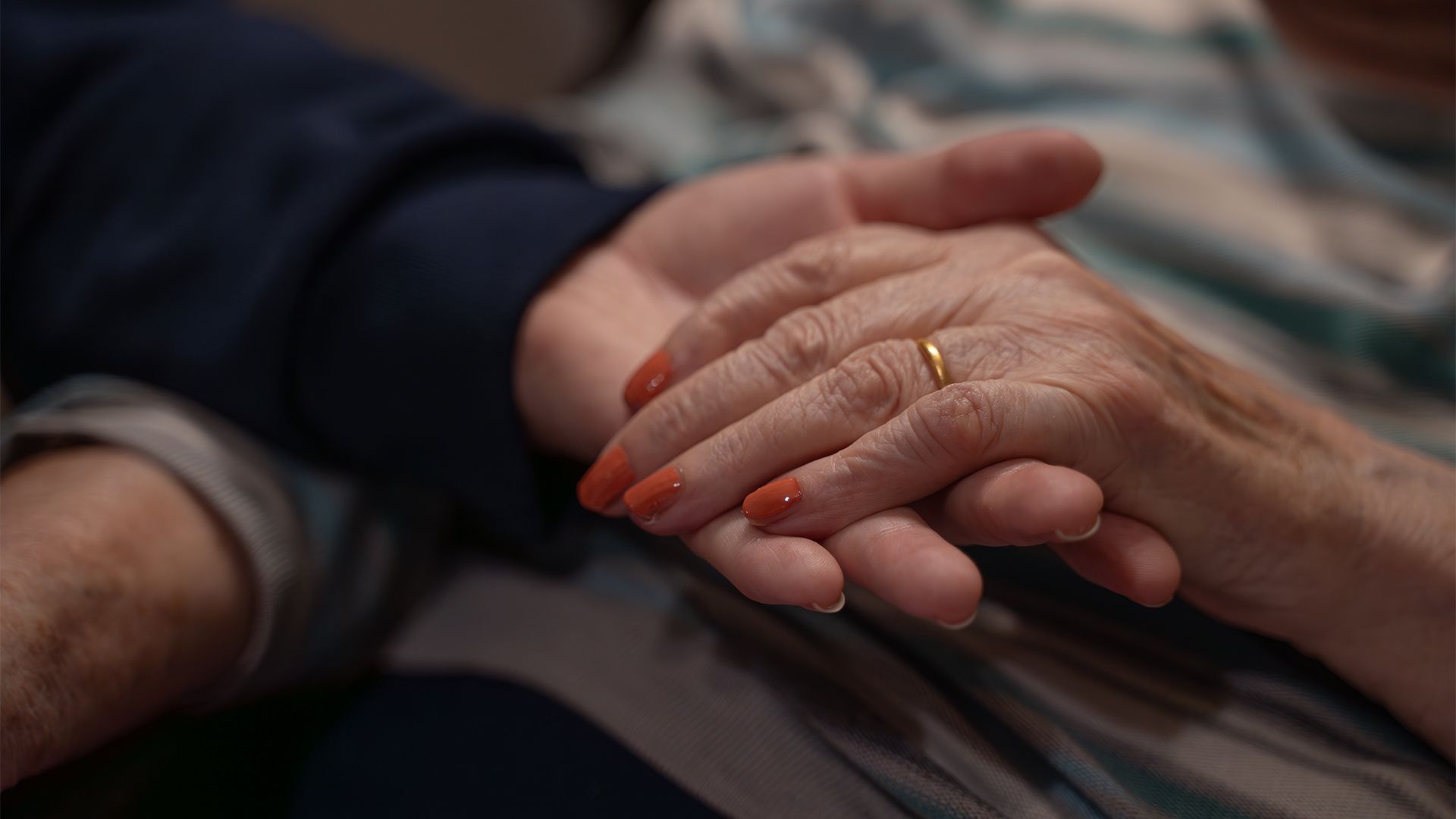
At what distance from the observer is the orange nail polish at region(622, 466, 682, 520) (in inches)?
21.7

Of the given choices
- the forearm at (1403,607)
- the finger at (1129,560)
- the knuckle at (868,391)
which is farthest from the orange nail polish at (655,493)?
the forearm at (1403,607)

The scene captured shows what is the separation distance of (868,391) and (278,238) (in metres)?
0.50

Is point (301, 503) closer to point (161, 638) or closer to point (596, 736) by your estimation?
point (161, 638)

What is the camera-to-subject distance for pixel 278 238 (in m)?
0.75

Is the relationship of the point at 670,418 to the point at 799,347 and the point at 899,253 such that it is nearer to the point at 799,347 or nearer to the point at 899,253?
the point at 799,347

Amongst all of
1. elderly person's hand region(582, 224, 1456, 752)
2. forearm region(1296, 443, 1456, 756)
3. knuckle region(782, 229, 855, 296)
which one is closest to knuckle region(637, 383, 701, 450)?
elderly person's hand region(582, 224, 1456, 752)

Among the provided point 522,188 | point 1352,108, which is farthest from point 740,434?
point 1352,108

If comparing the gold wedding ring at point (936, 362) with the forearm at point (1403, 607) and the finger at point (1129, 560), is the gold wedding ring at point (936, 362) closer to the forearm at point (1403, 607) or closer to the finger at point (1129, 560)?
the finger at point (1129, 560)

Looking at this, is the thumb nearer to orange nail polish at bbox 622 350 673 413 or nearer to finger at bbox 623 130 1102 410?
finger at bbox 623 130 1102 410

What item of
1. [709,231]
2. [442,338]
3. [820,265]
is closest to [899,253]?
[820,265]

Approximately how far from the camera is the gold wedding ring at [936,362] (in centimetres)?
54

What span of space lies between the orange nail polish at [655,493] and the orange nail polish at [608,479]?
0.03 m

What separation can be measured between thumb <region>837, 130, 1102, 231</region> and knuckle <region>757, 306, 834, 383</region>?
0.49 ft

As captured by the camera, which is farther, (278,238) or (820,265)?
(278,238)
